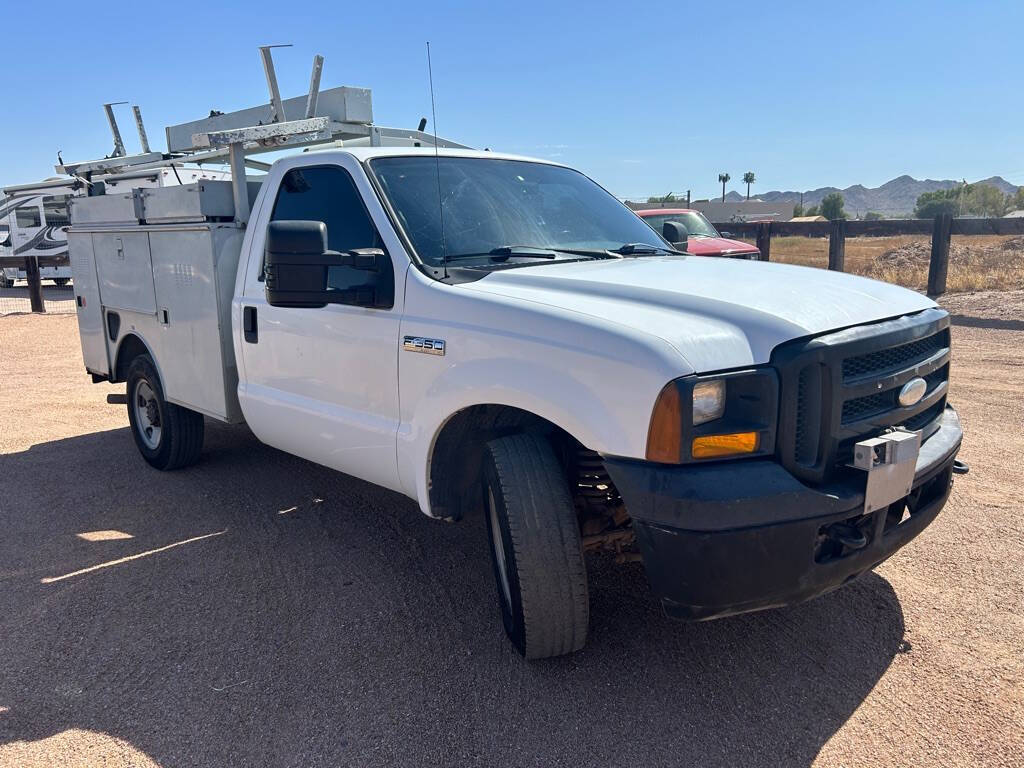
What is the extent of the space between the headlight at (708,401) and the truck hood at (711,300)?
5 centimetres

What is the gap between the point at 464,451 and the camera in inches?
145

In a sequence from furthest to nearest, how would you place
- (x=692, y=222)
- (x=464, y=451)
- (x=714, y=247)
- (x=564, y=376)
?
(x=692, y=222), (x=714, y=247), (x=464, y=451), (x=564, y=376)

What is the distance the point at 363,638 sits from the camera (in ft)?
11.7

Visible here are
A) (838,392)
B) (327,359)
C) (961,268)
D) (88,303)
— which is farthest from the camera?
(961,268)

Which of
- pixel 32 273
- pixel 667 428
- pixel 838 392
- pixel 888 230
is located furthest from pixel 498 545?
pixel 32 273

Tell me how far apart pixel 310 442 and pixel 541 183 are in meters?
1.85

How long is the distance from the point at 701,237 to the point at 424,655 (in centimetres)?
1046

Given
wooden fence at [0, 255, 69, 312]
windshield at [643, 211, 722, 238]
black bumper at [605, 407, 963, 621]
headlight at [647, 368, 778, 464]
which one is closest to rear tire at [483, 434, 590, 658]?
black bumper at [605, 407, 963, 621]

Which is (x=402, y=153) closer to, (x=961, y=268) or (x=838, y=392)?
(x=838, y=392)

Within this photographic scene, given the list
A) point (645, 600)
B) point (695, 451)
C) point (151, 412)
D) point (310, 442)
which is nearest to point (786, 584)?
point (695, 451)

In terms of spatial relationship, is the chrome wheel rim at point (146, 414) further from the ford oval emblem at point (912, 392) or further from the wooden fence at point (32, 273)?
the wooden fence at point (32, 273)

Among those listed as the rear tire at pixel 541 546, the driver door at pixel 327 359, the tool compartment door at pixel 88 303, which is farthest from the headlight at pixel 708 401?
the tool compartment door at pixel 88 303

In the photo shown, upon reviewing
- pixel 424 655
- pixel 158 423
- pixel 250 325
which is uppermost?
pixel 250 325

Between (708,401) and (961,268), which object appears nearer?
(708,401)
